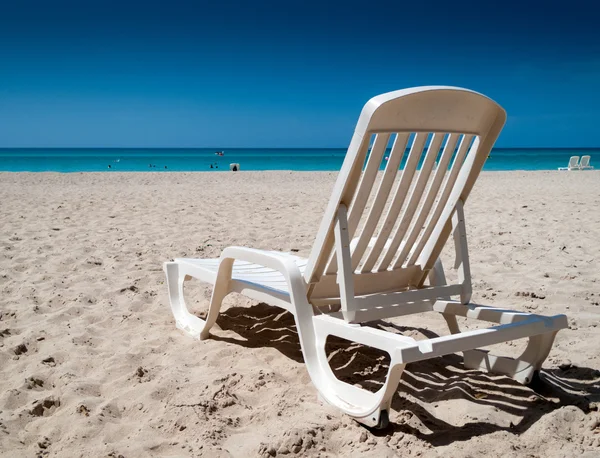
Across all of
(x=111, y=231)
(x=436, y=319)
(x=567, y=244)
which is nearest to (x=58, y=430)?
(x=436, y=319)

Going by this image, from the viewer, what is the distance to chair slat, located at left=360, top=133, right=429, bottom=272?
2.61m

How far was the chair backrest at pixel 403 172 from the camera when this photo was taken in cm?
239

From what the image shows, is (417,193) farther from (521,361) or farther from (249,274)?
(249,274)

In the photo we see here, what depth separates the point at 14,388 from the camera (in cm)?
270

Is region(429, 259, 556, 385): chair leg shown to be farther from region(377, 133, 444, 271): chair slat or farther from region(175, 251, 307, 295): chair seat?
region(175, 251, 307, 295): chair seat

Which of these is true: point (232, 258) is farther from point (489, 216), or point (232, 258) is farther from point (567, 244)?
point (489, 216)

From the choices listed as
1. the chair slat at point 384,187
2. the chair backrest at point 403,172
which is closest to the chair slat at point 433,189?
the chair backrest at point 403,172

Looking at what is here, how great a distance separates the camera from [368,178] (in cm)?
248

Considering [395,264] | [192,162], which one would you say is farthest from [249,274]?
[192,162]

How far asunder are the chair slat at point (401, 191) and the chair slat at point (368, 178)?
154 mm

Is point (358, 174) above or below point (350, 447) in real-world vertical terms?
above

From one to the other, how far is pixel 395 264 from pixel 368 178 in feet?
2.30

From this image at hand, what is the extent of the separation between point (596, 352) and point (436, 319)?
3.54 feet

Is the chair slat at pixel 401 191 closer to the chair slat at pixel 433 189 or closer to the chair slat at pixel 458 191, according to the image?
the chair slat at pixel 433 189
